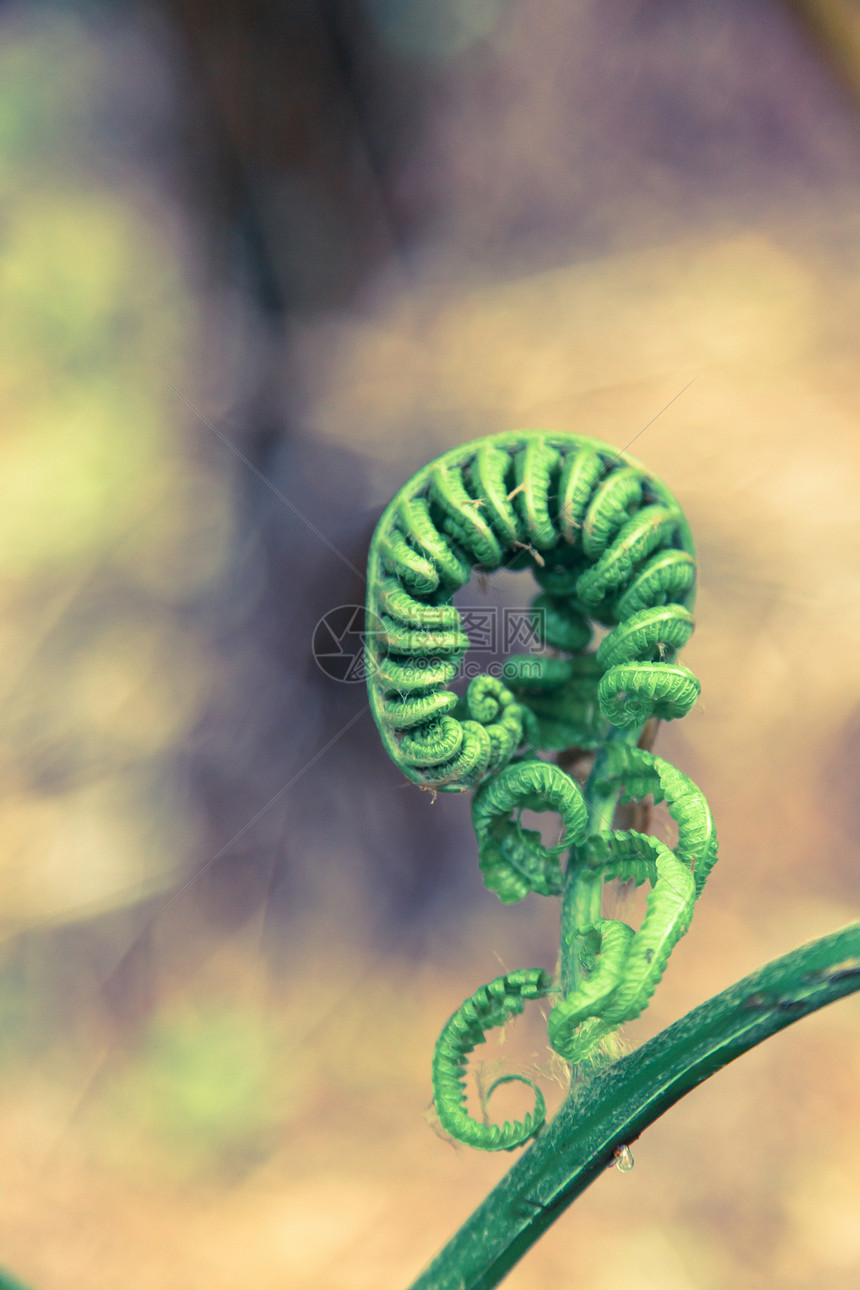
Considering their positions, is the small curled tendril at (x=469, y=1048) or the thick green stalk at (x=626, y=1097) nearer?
the thick green stalk at (x=626, y=1097)

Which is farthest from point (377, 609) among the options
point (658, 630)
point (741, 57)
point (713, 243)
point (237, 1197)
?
point (741, 57)

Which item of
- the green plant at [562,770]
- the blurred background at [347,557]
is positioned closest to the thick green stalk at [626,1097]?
the green plant at [562,770]

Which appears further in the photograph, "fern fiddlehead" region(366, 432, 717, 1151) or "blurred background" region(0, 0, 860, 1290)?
"blurred background" region(0, 0, 860, 1290)

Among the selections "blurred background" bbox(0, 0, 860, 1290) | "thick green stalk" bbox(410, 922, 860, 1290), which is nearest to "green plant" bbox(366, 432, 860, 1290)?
"thick green stalk" bbox(410, 922, 860, 1290)

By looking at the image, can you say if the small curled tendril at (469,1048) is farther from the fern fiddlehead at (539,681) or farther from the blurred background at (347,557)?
the blurred background at (347,557)

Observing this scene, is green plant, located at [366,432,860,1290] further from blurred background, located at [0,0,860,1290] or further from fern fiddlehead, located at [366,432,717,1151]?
blurred background, located at [0,0,860,1290]

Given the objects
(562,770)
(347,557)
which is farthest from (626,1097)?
(347,557)

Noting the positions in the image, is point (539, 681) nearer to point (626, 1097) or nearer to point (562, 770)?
point (562, 770)

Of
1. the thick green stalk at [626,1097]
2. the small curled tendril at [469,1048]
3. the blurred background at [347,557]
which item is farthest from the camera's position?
the blurred background at [347,557]
